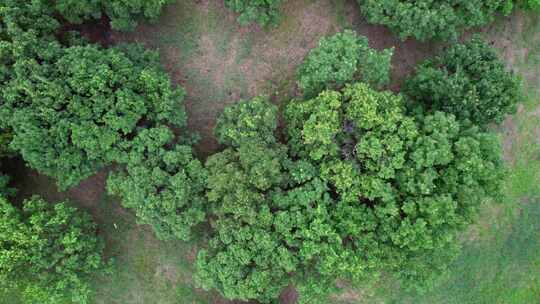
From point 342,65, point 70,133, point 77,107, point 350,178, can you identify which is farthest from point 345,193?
point 70,133

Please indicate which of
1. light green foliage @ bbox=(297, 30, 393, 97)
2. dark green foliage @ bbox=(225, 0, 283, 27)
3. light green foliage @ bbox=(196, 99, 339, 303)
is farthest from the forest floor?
light green foliage @ bbox=(196, 99, 339, 303)

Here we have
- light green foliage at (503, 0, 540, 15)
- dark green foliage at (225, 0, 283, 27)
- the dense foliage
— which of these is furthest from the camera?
light green foliage at (503, 0, 540, 15)

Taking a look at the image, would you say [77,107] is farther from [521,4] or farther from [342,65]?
[521,4]

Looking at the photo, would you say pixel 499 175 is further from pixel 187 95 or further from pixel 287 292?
pixel 187 95

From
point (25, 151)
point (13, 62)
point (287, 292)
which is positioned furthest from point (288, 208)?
point (13, 62)

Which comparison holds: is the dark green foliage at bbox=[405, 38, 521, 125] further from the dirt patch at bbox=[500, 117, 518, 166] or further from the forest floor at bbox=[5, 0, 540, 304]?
the dirt patch at bbox=[500, 117, 518, 166]

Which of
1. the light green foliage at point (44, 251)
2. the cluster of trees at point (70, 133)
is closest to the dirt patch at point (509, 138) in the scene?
the cluster of trees at point (70, 133)
